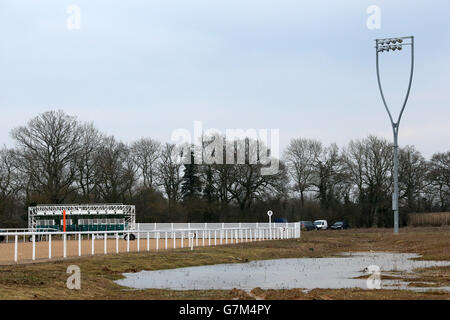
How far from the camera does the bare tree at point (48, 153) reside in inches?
2864

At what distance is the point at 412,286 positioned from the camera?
59.2ft

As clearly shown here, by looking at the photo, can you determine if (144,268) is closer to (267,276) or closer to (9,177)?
(267,276)

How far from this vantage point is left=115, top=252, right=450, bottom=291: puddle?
61.7 ft

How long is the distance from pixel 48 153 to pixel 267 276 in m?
54.1

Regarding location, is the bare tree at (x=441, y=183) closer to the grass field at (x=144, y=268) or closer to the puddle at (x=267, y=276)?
the grass field at (x=144, y=268)

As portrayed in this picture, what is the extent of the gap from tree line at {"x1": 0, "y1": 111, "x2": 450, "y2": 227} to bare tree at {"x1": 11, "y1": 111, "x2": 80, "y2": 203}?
0.33 feet

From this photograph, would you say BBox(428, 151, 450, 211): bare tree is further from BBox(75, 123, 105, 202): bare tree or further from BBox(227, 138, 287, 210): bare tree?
BBox(75, 123, 105, 202): bare tree

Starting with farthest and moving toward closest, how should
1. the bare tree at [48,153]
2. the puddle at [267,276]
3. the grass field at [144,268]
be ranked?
1. the bare tree at [48,153]
2. the puddle at [267,276]
3. the grass field at [144,268]

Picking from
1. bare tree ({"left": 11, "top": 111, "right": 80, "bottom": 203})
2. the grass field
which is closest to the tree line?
bare tree ({"left": 11, "top": 111, "right": 80, "bottom": 203})

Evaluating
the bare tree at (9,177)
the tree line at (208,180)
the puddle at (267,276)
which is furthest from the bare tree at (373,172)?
the puddle at (267,276)

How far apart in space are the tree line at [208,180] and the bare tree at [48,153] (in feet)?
0.33

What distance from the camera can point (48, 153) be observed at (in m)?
72.8

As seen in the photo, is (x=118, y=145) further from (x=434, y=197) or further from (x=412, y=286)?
(x=412, y=286)
